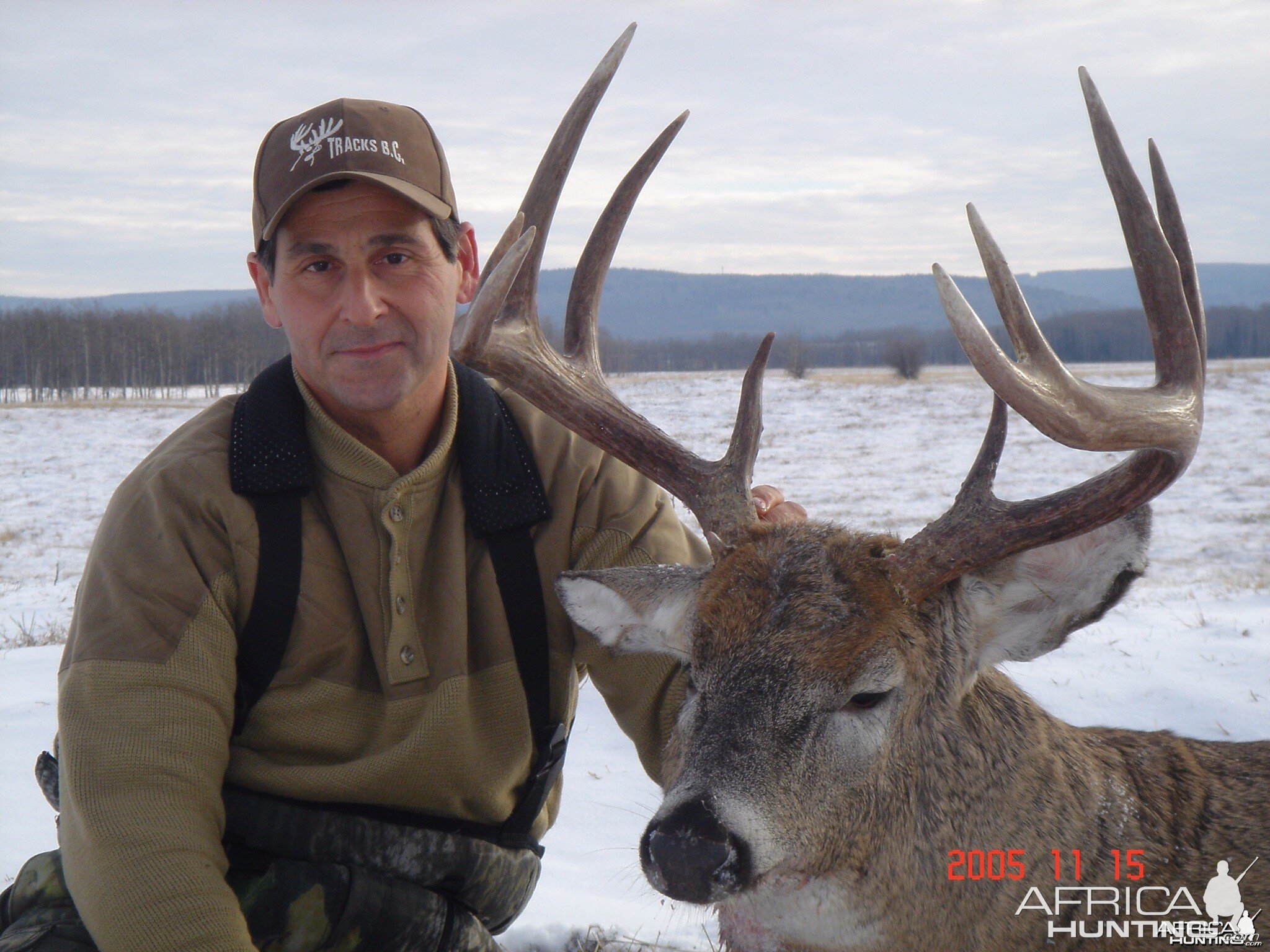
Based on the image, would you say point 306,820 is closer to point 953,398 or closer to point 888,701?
point 888,701

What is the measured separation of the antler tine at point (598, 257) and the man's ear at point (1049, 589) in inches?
60.1

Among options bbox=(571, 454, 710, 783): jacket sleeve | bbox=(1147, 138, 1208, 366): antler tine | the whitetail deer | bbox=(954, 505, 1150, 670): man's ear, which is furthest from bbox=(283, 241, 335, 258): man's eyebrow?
bbox=(1147, 138, 1208, 366): antler tine

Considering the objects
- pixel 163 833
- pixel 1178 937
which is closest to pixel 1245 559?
pixel 1178 937

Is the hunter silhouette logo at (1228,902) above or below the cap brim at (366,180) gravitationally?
below

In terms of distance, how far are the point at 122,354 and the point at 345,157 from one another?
88.4m

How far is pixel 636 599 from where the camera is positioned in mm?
3043

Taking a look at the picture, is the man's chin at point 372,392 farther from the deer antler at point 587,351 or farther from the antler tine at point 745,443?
the antler tine at point 745,443

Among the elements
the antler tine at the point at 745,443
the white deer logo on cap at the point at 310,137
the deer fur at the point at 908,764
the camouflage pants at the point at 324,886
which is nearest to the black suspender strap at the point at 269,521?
the camouflage pants at the point at 324,886

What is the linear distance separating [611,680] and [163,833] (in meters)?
1.41

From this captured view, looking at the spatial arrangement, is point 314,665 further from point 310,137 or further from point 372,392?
point 310,137

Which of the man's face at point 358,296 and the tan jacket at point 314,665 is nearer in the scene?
the tan jacket at point 314,665

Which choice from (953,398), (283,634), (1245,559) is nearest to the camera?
(283,634)

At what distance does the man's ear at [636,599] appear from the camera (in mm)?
3020

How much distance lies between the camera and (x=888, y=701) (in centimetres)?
264
